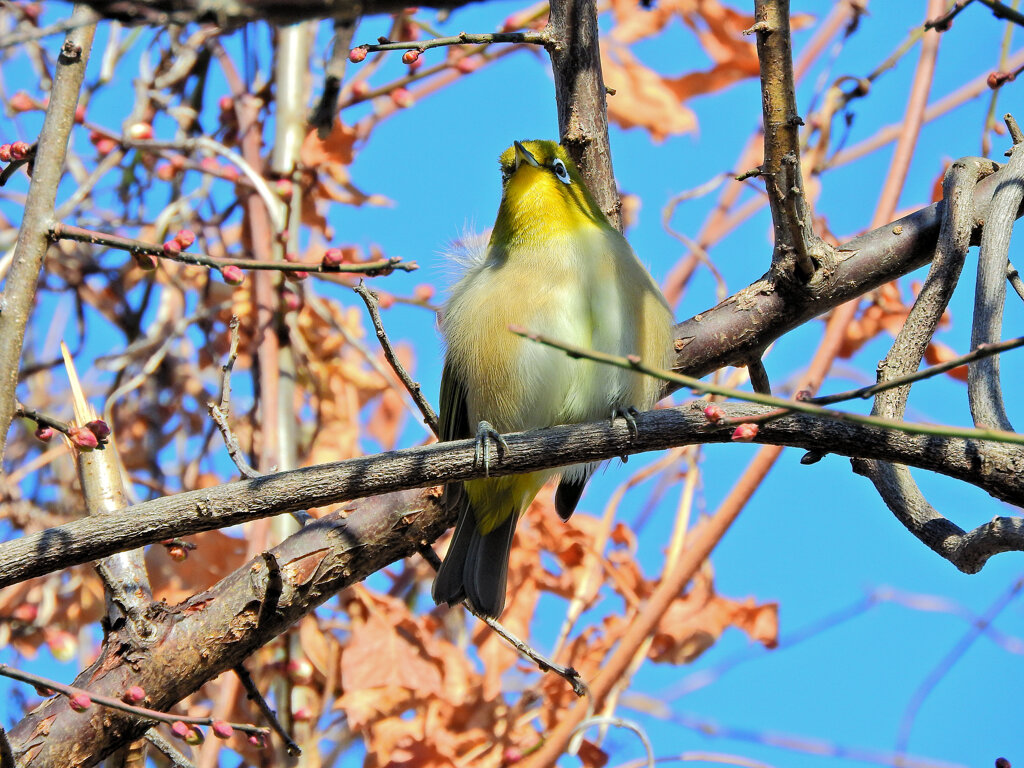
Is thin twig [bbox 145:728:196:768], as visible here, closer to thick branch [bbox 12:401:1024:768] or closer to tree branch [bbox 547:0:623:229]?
thick branch [bbox 12:401:1024:768]

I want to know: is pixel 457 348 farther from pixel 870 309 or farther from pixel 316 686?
pixel 870 309

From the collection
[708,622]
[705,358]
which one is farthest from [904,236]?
[708,622]

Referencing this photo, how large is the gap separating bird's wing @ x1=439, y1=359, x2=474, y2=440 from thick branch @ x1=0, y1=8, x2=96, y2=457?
1.79m

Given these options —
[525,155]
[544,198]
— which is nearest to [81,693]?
[544,198]

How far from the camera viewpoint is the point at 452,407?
4.18 metres

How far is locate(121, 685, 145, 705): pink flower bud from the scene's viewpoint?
9.05 feet

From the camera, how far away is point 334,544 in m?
3.19

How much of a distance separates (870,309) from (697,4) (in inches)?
69.4

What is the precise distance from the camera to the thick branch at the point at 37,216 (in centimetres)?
257

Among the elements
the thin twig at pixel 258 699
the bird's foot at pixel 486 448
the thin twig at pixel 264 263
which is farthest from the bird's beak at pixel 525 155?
the thin twig at pixel 258 699

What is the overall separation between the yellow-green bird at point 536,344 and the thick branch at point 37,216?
1524 mm

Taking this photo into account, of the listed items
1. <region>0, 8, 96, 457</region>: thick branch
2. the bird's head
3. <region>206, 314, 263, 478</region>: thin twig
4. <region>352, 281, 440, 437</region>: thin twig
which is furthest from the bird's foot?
the bird's head

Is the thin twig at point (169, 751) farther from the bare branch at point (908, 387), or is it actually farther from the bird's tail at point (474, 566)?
the bare branch at point (908, 387)

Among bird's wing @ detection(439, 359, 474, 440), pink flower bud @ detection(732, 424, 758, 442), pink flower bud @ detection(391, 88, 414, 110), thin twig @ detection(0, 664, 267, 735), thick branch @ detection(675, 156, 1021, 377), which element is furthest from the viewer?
pink flower bud @ detection(391, 88, 414, 110)
